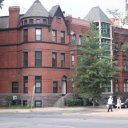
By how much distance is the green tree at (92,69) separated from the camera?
55844 millimetres

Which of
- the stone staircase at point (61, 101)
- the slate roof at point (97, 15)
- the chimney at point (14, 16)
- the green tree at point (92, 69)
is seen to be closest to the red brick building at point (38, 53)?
the chimney at point (14, 16)

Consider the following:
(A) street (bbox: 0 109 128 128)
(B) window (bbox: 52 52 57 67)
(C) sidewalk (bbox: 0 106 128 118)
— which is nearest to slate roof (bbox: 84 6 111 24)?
(B) window (bbox: 52 52 57 67)

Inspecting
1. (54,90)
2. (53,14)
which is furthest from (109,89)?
(53,14)

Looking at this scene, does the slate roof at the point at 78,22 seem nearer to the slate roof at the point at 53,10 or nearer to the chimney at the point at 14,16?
the slate roof at the point at 53,10

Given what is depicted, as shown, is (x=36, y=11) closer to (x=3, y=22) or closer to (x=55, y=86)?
(x=3, y=22)

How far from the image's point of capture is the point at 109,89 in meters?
69.1

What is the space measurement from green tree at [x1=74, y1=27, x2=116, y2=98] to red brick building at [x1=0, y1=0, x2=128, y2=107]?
17.2ft

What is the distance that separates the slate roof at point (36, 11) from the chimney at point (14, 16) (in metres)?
2.26

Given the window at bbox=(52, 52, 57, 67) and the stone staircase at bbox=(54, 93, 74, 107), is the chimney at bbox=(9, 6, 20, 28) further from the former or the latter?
the stone staircase at bbox=(54, 93, 74, 107)

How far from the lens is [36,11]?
62.2 metres

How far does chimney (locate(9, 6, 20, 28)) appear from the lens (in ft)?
211

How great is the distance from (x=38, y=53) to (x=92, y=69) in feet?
30.3

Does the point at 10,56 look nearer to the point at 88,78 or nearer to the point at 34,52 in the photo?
the point at 34,52

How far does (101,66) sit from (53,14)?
40.8 feet
